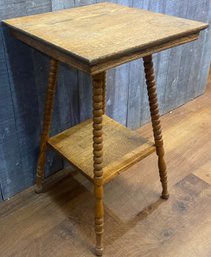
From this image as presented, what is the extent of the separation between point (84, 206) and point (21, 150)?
13.0 inches

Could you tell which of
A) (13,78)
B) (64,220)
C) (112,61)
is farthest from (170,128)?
(112,61)

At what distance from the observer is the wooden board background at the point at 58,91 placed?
1064mm

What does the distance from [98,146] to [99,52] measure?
29cm

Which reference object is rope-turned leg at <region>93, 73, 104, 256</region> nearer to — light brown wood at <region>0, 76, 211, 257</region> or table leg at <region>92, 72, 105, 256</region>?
table leg at <region>92, 72, 105, 256</region>

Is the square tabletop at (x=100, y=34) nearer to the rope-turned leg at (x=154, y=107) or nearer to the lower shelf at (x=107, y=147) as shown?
the rope-turned leg at (x=154, y=107)

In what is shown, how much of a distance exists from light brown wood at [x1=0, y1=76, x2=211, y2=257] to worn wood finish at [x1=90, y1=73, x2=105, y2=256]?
118mm

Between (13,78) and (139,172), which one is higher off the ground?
(13,78)

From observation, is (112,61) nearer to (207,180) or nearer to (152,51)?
(152,51)

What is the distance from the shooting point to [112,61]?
0.75m

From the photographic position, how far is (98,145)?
909mm

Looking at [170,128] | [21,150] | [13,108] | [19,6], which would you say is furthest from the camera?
[170,128]

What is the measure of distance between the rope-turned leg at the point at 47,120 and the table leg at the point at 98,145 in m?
0.20

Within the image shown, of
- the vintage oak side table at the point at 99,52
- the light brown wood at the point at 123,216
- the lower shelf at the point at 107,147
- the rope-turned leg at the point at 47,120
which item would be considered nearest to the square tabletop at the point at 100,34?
the vintage oak side table at the point at 99,52

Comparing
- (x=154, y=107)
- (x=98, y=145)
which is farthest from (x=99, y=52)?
(x=154, y=107)
